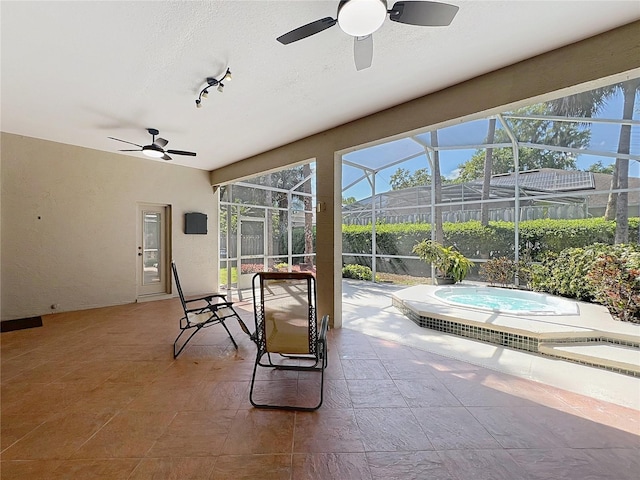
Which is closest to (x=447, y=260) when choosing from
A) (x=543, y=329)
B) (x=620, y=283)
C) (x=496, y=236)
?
(x=496, y=236)

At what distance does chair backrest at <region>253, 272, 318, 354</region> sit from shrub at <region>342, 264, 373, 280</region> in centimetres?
707

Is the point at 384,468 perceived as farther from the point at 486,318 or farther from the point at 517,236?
the point at 517,236

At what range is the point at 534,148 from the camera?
6.68m

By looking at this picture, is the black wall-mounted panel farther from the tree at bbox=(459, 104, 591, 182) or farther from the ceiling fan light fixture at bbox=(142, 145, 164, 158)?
the tree at bbox=(459, 104, 591, 182)

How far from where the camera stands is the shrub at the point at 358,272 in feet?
30.9

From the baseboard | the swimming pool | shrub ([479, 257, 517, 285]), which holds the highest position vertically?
shrub ([479, 257, 517, 285])

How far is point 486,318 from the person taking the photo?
4.08 meters

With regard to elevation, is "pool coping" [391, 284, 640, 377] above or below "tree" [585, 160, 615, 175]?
Result: below

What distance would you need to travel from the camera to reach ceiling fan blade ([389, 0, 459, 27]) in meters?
1.66

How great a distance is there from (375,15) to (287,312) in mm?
2177

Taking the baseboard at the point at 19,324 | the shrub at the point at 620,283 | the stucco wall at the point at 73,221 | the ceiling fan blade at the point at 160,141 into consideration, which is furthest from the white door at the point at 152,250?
the shrub at the point at 620,283

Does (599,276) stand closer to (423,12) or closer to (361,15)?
(423,12)

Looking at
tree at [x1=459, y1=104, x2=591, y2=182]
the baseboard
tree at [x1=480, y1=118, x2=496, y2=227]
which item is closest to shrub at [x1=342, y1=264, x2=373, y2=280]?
tree at [x1=480, y1=118, x2=496, y2=227]

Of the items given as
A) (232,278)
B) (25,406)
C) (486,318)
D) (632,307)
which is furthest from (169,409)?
(632,307)
